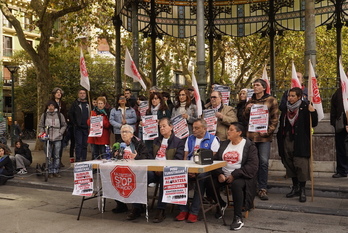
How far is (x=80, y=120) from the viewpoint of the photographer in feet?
36.3

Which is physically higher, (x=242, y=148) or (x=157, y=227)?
(x=242, y=148)

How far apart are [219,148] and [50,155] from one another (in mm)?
5323

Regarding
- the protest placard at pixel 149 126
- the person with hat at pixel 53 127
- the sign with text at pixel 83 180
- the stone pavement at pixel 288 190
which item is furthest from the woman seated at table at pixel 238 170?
the person with hat at pixel 53 127

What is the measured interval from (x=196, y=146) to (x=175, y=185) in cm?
110

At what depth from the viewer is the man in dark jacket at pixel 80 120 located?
11.0 metres

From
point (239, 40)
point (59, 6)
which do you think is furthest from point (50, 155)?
point (239, 40)

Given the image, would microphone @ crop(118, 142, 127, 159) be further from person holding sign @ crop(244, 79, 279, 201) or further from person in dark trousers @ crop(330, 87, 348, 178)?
person in dark trousers @ crop(330, 87, 348, 178)

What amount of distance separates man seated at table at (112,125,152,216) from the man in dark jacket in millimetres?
3941

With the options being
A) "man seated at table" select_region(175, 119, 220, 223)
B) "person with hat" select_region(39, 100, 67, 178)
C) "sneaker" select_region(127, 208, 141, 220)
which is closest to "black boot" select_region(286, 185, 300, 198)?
"man seated at table" select_region(175, 119, 220, 223)

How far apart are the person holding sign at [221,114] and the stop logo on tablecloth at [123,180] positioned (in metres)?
2.34

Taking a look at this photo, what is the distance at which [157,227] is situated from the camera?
6387mm

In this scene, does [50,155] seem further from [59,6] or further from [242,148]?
[59,6]

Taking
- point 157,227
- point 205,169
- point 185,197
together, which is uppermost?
point 205,169

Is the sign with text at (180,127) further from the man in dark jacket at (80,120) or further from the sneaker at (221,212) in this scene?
the man in dark jacket at (80,120)
